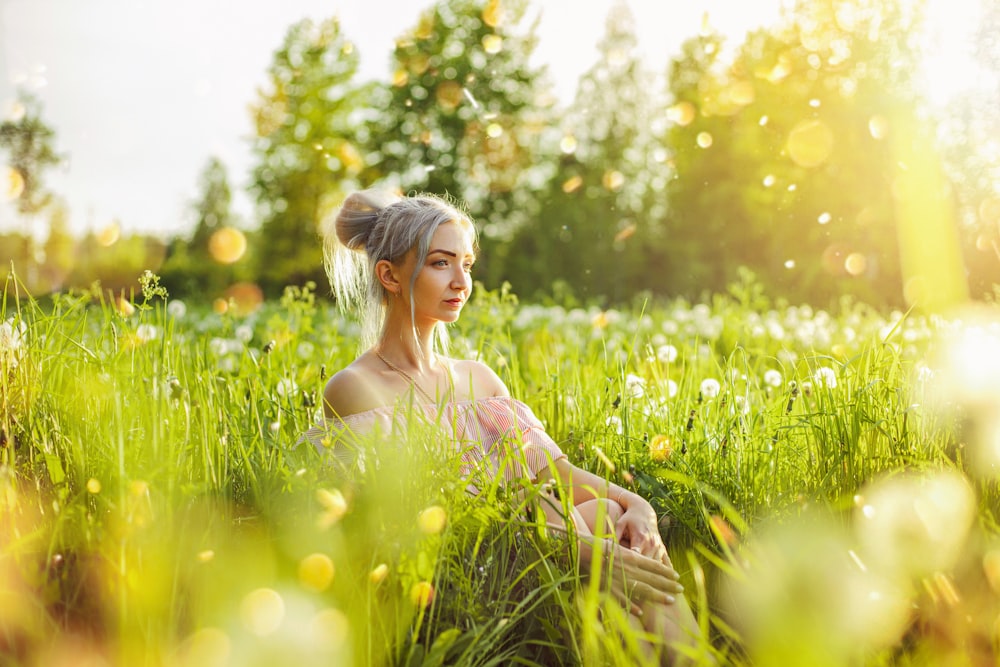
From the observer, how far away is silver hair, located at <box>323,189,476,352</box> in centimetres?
262

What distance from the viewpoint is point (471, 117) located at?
19.3 metres

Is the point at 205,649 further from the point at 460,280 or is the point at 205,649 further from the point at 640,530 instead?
the point at 460,280

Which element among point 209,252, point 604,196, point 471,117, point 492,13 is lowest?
point 209,252

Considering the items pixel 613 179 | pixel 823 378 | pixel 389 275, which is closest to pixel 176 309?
pixel 389 275

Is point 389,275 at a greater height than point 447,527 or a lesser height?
greater

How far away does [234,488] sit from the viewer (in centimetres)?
215

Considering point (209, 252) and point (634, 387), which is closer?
point (634, 387)

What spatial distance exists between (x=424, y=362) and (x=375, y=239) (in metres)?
0.48

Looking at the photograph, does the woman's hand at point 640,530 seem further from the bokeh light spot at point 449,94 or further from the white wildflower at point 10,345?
the bokeh light spot at point 449,94

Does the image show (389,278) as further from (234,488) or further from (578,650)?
(578,650)

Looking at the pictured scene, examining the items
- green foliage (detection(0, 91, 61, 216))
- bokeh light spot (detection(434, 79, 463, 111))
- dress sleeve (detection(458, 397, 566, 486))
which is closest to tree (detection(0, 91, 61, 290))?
green foliage (detection(0, 91, 61, 216))

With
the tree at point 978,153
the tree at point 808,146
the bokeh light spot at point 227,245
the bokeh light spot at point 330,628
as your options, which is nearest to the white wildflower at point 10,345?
the bokeh light spot at point 330,628

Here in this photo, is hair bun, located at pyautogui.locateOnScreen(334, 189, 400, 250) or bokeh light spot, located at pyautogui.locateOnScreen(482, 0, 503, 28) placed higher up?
bokeh light spot, located at pyautogui.locateOnScreen(482, 0, 503, 28)

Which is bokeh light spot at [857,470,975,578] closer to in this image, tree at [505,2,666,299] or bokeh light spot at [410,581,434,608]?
bokeh light spot at [410,581,434,608]
